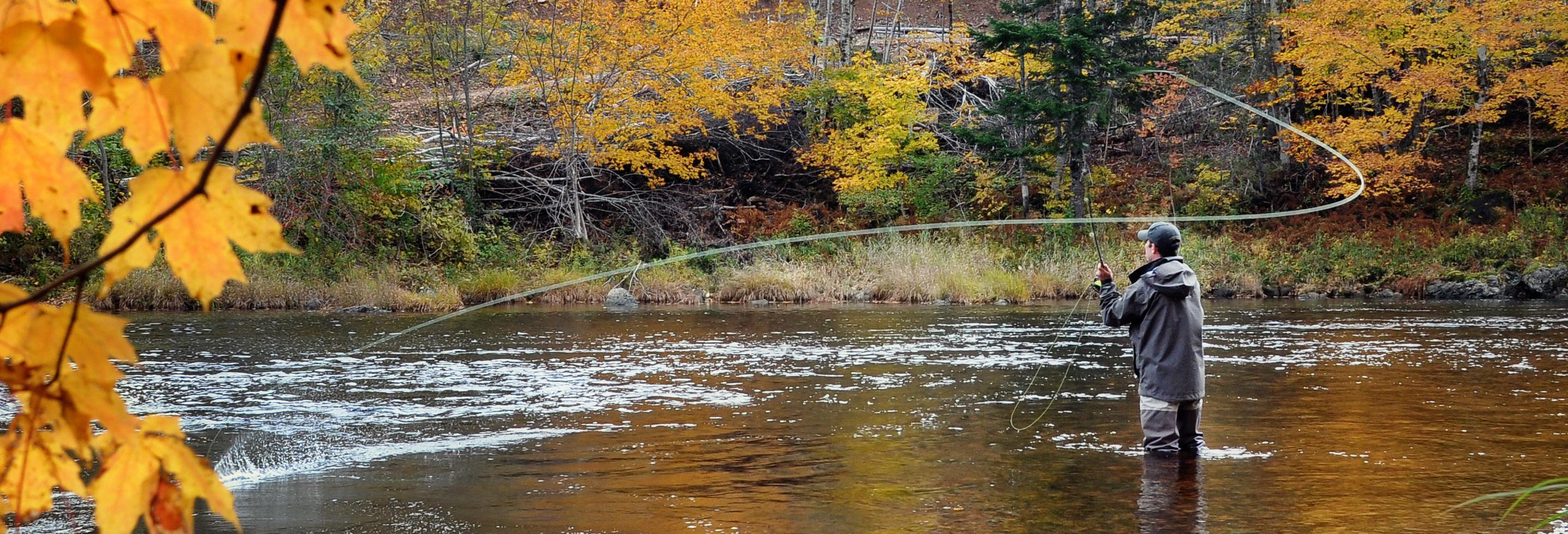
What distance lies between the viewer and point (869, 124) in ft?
112

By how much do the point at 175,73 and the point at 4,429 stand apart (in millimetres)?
10141

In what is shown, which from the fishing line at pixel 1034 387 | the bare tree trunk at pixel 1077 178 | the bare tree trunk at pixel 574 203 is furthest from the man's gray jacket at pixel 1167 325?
the bare tree trunk at pixel 574 203

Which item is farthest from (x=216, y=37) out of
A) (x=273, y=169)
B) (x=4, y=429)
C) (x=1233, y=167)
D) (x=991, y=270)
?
(x=1233, y=167)

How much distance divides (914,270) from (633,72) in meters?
10.3

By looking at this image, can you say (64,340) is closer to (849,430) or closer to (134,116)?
(134,116)

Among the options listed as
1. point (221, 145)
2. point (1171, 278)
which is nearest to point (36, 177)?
point (221, 145)

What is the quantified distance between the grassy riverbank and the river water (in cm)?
733

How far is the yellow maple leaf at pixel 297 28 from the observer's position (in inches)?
36.2

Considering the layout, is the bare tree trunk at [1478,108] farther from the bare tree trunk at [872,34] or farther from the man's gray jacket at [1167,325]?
the man's gray jacket at [1167,325]

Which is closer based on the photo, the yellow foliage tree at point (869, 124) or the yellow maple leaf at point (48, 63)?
the yellow maple leaf at point (48, 63)

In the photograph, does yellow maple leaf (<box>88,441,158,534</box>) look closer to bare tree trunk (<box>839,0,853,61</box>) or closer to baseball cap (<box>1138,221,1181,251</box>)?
baseball cap (<box>1138,221,1181,251</box>)

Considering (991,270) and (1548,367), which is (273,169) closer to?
(991,270)

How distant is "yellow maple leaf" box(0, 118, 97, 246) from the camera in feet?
3.58

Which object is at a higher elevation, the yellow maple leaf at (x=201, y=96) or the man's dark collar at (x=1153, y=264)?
the yellow maple leaf at (x=201, y=96)
